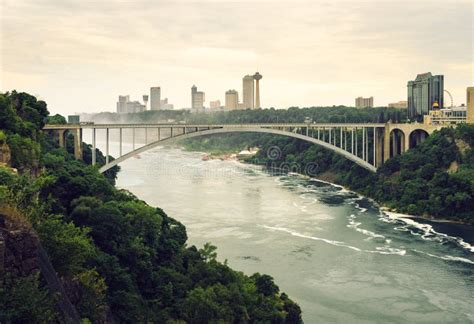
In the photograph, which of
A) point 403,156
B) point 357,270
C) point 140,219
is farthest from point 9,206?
point 403,156

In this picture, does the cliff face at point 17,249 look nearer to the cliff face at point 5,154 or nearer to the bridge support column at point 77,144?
the cliff face at point 5,154

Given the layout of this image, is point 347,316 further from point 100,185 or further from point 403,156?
point 403,156

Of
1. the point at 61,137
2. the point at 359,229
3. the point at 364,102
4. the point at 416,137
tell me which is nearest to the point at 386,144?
the point at 416,137

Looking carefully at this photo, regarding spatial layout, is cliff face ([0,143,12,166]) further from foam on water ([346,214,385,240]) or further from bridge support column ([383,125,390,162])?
bridge support column ([383,125,390,162])

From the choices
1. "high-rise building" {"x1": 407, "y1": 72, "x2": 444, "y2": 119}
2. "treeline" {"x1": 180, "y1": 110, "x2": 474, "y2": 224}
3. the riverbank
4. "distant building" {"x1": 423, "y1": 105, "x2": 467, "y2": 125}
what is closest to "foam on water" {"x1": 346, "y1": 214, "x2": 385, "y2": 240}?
the riverbank

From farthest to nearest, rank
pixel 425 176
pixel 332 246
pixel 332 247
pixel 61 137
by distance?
pixel 425 176 < pixel 61 137 < pixel 332 246 < pixel 332 247

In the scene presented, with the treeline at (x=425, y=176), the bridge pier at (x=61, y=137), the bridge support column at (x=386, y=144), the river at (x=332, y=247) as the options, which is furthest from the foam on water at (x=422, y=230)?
the bridge pier at (x=61, y=137)

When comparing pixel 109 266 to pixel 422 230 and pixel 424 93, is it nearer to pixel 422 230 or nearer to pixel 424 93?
pixel 422 230
